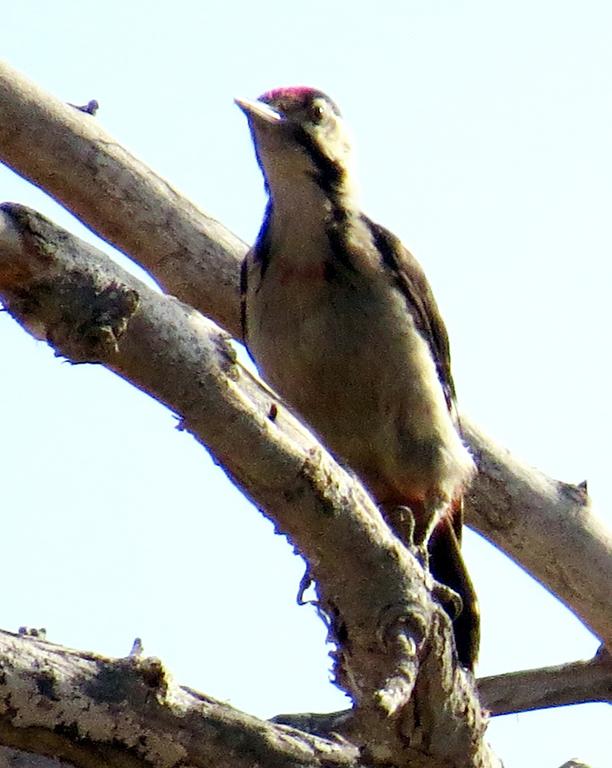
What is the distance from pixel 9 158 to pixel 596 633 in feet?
9.50

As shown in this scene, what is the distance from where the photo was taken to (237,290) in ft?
19.1

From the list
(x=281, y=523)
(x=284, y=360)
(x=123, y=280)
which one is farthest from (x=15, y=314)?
(x=284, y=360)

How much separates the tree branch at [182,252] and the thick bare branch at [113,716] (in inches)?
89.2

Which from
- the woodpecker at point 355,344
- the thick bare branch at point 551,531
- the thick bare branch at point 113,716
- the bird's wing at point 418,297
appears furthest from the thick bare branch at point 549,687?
the thick bare branch at point 113,716

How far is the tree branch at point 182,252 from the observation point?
5641mm

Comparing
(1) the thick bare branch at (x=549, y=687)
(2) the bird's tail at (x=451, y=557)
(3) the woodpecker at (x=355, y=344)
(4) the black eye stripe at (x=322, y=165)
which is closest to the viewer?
(3) the woodpecker at (x=355, y=344)

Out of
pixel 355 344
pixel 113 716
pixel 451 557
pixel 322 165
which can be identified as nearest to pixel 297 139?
pixel 322 165

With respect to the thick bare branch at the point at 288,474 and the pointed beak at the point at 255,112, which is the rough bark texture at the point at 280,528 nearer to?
the thick bare branch at the point at 288,474

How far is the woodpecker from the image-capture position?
5.34 meters

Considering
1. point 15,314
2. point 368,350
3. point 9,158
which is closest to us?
point 15,314

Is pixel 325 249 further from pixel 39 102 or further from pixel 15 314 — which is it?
pixel 15 314

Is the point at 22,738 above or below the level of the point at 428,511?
below

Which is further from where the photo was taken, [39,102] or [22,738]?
[39,102]

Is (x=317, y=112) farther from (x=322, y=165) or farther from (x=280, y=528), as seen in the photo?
(x=280, y=528)
